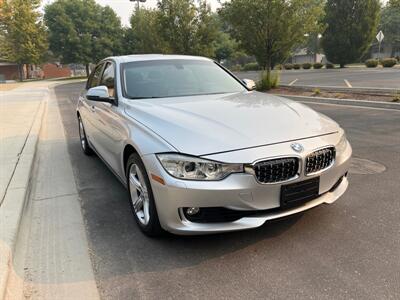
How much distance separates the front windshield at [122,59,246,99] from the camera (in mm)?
4359

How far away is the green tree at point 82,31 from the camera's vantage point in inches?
2112

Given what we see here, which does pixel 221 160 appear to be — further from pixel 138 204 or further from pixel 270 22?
pixel 270 22

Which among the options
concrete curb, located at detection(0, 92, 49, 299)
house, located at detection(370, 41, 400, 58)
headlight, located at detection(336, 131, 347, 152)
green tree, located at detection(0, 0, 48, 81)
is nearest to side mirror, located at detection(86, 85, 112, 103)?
concrete curb, located at detection(0, 92, 49, 299)

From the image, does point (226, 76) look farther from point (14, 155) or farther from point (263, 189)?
point (14, 155)

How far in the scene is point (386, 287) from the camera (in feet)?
8.63

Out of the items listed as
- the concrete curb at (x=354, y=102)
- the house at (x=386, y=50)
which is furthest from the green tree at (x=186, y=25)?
the house at (x=386, y=50)

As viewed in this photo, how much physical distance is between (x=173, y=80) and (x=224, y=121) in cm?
146

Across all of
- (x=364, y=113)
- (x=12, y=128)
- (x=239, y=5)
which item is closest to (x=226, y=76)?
(x=364, y=113)

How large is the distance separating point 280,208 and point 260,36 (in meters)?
13.8

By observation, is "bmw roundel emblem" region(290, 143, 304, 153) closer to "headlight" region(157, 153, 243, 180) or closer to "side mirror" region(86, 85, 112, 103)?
"headlight" region(157, 153, 243, 180)

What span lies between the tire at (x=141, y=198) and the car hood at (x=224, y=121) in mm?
383

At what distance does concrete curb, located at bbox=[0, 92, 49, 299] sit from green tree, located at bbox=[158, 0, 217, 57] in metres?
16.6

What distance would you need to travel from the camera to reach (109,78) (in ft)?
16.2

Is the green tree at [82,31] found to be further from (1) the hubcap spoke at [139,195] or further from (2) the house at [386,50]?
(1) the hubcap spoke at [139,195]
